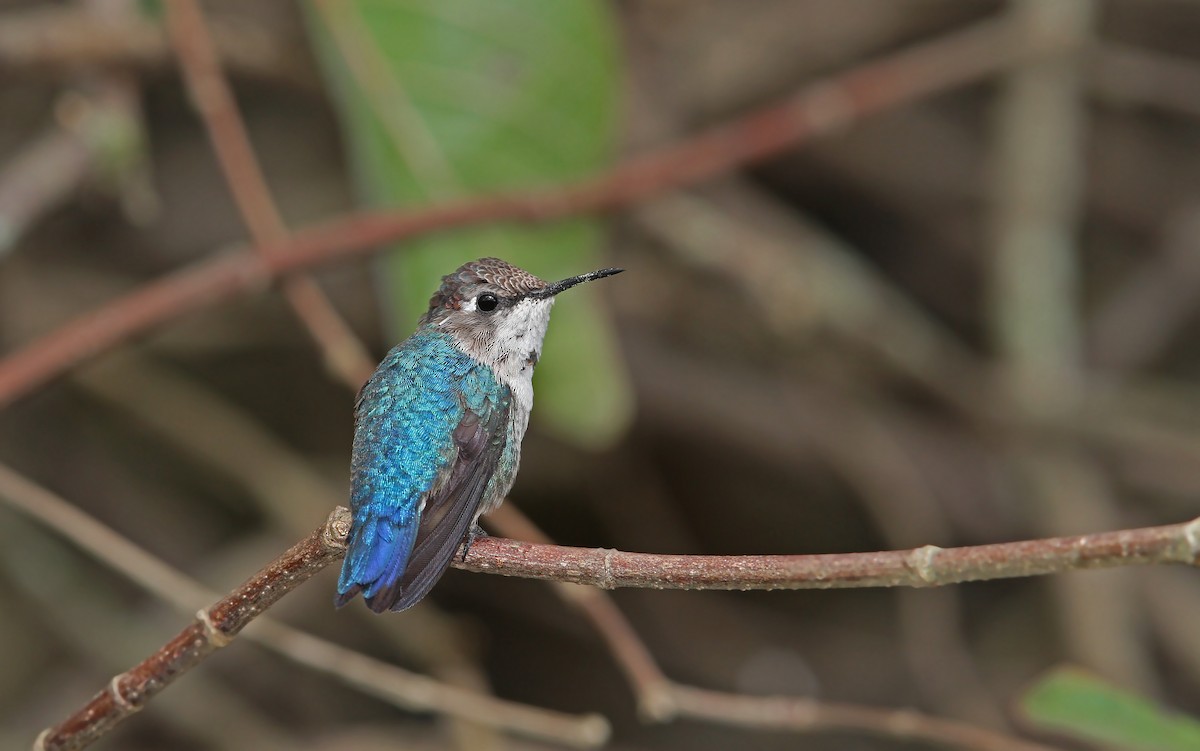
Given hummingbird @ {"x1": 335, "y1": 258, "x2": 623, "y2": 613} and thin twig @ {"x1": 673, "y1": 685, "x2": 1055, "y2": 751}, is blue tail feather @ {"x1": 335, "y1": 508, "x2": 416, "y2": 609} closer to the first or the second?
hummingbird @ {"x1": 335, "y1": 258, "x2": 623, "y2": 613}

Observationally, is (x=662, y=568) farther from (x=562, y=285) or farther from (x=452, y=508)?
(x=562, y=285)

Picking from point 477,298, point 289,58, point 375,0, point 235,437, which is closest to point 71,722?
point 477,298

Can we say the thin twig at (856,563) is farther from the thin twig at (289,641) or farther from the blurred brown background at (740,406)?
the blurred brown background at (740,406)

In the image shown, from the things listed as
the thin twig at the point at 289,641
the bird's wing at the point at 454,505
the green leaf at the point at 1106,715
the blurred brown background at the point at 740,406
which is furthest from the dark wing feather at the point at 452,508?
the blurred brown background at the point at 740,406

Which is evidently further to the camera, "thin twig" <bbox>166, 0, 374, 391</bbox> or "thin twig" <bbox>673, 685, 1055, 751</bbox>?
"thin twig" <bbox>166, 0, 374, 391</bbox>

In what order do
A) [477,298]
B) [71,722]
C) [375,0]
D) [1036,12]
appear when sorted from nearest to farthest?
1. [71,722]
2. [477,298]
3. [375,0]
4. [1036,12]

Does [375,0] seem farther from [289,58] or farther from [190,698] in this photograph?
[190,698]

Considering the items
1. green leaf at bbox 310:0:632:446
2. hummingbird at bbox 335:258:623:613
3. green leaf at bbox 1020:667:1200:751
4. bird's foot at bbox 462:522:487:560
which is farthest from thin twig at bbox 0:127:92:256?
green leaf at bbox 1020:667:1200:751
